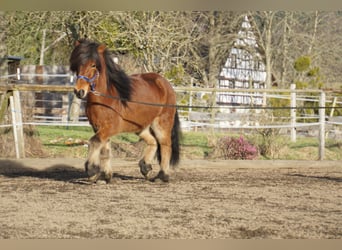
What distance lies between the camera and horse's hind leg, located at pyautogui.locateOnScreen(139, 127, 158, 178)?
7996mm

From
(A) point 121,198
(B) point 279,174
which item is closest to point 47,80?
(B) point 279,174

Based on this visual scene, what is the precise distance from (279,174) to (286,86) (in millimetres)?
A: 16529

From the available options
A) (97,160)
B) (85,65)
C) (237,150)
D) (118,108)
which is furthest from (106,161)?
(237,150)

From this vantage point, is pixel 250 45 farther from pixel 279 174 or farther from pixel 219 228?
pixel 219 228

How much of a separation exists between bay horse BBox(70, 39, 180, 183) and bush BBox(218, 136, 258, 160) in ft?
9.41

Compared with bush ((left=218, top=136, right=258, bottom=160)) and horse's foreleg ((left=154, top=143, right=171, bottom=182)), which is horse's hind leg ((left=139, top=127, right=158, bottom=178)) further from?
bush ((left=218, top=136, right=258, bottom=160))

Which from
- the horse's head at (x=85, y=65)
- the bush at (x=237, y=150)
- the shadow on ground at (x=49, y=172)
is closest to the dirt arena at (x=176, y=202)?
the shadow on ground at (x=49, y=172)

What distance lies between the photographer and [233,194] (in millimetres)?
6840

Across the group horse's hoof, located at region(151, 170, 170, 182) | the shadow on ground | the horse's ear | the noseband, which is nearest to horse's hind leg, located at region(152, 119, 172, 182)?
horse's hoof, located at region(151, 170, 170, 182)

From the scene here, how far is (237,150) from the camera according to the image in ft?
36.8

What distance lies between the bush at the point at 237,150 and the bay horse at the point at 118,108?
9.41ft

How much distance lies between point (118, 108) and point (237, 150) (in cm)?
419

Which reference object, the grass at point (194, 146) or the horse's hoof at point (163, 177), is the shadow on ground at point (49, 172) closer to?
the horse's hoof at point (163, 177)

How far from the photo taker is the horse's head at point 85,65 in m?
7.00
